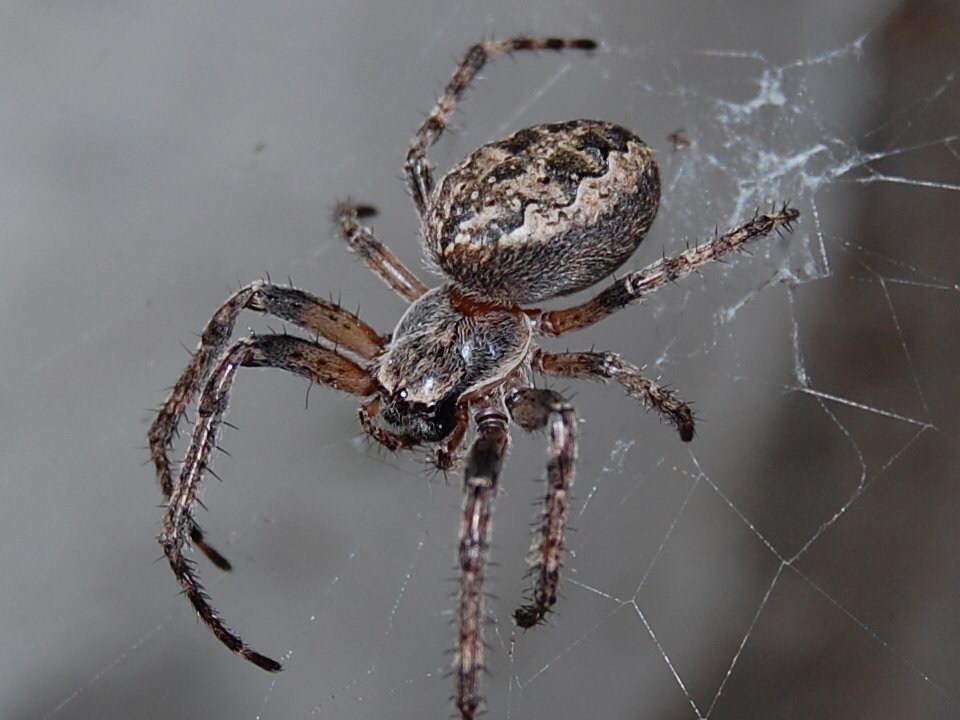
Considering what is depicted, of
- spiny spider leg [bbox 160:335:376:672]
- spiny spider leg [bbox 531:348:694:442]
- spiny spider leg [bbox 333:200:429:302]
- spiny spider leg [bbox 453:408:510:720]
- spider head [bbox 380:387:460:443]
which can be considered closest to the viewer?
spiny spider leg [bbox 453:408:510:720]

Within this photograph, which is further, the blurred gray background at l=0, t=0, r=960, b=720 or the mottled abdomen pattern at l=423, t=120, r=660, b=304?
the blurred gray background at l=0, t=0, r=960, b=720

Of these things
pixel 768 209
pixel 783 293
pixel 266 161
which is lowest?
pixel 783 293

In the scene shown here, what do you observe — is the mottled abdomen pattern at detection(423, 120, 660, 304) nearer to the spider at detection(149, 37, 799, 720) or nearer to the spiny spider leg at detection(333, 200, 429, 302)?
the spider at detection(149, 37, 799, 720)

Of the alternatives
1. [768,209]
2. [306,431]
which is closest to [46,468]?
[306,431]

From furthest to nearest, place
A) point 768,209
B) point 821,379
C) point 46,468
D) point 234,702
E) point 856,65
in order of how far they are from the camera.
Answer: point 856,65
point 821,379
point 46,468
point 234,702
point 768,209

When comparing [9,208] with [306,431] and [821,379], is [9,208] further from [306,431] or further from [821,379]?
[821,379]

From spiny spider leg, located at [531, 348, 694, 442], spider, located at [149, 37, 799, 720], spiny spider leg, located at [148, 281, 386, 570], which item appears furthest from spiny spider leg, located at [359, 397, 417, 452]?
spiny spider leg, located at [531, 348, 694, 442]
